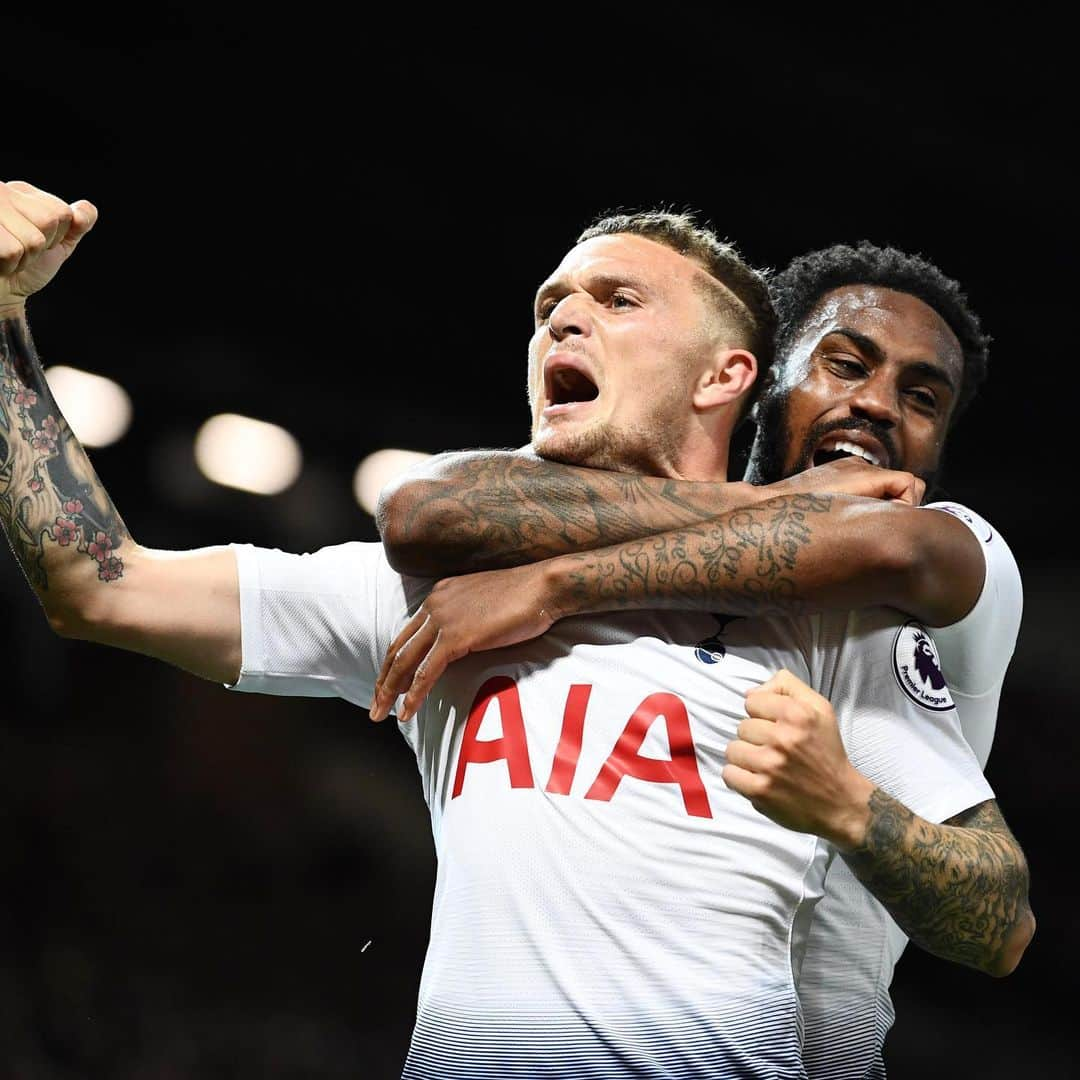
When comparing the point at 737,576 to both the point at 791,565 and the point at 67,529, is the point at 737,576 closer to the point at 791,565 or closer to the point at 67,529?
the point at 791,565

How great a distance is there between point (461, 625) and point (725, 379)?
2.20 ft

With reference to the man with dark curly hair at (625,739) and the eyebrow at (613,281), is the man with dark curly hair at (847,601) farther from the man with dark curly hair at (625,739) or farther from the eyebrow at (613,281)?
the eyebrow at (613,281)

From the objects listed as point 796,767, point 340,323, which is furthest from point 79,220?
point 340,323

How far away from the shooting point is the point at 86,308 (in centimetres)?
422

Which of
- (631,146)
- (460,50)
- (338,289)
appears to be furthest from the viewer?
(338,289)

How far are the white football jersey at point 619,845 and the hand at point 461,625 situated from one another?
8 centimetres

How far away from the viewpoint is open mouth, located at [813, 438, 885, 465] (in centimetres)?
205

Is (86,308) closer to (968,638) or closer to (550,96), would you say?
(550,96)

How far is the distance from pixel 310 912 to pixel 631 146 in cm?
264

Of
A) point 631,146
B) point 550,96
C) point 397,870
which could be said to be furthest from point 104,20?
point 397,870

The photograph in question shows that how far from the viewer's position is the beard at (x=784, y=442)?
208cm

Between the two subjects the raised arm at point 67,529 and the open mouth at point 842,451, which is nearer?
the raised arm at point 67,529

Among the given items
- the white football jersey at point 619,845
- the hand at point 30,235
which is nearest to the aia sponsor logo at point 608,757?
the white football jersey at point 619,845

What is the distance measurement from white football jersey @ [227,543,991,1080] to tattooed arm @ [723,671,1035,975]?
0.25 feet
